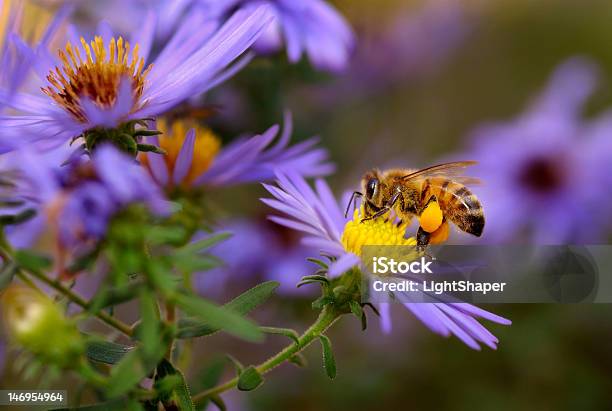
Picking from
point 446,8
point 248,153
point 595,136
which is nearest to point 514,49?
point 446,8

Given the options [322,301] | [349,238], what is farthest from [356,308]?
[349,238]

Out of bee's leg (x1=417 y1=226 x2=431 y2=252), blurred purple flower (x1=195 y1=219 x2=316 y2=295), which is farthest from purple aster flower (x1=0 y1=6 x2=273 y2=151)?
blurred purple flower (x1=195 y1=219 x2=316 y2=295)

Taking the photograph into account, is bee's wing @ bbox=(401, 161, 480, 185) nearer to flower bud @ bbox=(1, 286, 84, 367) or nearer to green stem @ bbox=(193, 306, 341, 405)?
green stem @ bbox=(193, 306, 341, 405)

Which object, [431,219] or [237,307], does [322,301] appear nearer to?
[237,307]

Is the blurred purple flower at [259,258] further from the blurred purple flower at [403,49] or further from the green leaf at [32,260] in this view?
the green leaf at [32,260]

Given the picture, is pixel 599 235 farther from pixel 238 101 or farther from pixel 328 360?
pixel 328 360
